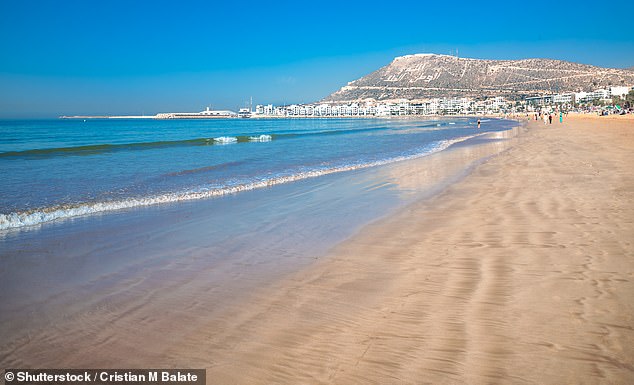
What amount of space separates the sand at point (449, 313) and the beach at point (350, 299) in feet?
0.04

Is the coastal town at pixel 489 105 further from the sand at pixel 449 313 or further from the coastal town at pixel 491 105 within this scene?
the sand at pixel 449 313

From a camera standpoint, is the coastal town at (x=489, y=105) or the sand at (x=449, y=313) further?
the coastal town at (x=489, y=105)

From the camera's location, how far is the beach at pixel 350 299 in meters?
2.47

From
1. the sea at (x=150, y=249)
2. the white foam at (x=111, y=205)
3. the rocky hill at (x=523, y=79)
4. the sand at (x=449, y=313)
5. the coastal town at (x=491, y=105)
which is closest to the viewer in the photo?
the sand at (x=449, y=313)

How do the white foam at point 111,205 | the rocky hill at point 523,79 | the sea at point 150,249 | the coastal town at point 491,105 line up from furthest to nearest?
the rocky hill at point 523,79 < the coastal town at point 491,105 < the white foam at point 111,205 < the sea at point 150,249

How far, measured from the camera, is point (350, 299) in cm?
342

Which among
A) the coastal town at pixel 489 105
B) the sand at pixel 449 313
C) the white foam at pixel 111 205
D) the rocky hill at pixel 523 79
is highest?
the rocky hill at pixel 523 79

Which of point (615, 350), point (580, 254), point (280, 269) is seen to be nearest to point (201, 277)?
point (280, 269)

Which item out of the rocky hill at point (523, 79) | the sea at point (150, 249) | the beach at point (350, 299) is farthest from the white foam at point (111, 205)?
the rocky hill at point (523, 79)

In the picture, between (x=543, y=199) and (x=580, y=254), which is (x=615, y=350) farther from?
(x=543, y=199)

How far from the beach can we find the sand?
0.04ft

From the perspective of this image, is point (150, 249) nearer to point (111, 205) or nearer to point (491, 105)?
point (111, 205)

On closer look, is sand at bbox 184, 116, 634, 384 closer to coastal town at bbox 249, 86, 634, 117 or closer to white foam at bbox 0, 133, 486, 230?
white foam at bbox 0, 133, 486, 230

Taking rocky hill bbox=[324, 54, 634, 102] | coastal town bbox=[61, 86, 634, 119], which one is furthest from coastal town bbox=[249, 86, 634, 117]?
rocky hill bbox=[324, 54, 634, 102]
